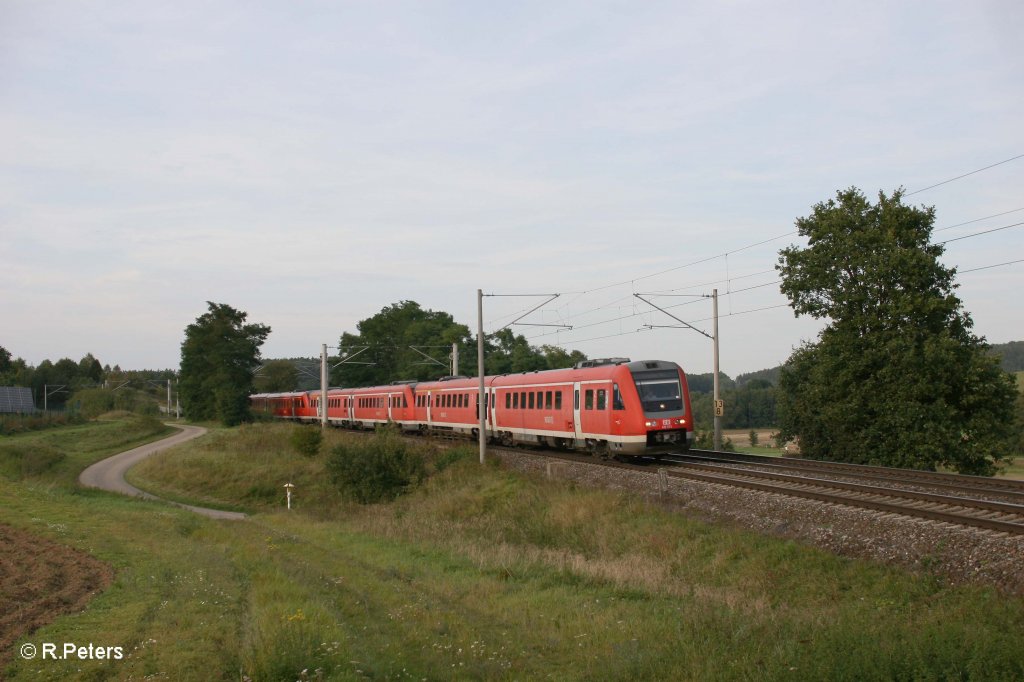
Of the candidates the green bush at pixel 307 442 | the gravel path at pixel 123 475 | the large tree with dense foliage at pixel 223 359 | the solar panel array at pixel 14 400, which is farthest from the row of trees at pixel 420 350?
the solar panel array at pixel 14 400

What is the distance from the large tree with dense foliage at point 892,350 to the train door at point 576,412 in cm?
1076

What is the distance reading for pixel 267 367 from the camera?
361 feet

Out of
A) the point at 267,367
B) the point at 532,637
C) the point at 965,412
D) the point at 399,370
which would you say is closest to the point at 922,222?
the point at 965,412

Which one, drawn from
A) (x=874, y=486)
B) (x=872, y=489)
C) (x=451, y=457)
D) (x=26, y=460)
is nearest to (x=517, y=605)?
(x=872, y=489)

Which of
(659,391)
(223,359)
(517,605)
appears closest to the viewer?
(517,605)

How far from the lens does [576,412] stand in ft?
95.9

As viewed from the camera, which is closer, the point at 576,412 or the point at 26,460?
the point at 576,412

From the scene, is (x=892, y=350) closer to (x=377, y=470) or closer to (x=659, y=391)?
(x=659, y=391)

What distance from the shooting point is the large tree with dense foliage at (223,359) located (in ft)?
245

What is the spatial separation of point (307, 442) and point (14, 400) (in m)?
50.8

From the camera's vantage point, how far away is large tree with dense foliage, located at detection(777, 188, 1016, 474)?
3103 cm

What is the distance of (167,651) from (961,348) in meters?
29.4

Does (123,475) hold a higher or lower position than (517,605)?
lower

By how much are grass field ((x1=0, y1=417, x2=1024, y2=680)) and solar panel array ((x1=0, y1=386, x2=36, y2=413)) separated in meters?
64.3
